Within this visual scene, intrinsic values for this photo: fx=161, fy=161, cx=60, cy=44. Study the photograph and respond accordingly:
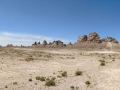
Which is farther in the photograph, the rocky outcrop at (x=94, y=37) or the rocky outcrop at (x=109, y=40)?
the rocky outcrop at (x=109, y=40)

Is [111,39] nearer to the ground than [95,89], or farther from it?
farther from it

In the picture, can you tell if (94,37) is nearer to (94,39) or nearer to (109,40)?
(94,39)

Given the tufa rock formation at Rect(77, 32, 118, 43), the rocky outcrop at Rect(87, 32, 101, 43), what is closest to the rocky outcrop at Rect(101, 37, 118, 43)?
the tufa rock formation at Rect(77, 32, 118, 43)

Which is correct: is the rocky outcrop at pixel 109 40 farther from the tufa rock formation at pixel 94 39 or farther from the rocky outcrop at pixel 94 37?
the rocky outcrop at pixel 94 37

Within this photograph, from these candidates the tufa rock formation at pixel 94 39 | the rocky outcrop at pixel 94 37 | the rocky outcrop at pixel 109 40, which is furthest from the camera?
the rocky outcrop at pixel 109 40

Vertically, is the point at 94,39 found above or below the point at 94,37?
below

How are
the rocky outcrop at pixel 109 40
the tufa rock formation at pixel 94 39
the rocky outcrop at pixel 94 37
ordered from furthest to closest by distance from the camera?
the rocky outcrop at pixel 109 40 < the tufa rock formation at pixel 94 39 < the rocky outcrop at pixel 94 37

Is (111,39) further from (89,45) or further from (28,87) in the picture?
(28,87)

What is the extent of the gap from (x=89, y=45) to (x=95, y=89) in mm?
133289

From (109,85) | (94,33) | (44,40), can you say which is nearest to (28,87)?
(109,85)

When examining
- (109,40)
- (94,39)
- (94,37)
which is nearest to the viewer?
(94,39)

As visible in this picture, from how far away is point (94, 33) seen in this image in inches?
6191

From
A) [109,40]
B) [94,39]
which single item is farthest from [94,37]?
[109,40]

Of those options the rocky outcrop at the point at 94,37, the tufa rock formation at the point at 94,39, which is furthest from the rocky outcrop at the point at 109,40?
the rocky outcrop at the point at 94,37
